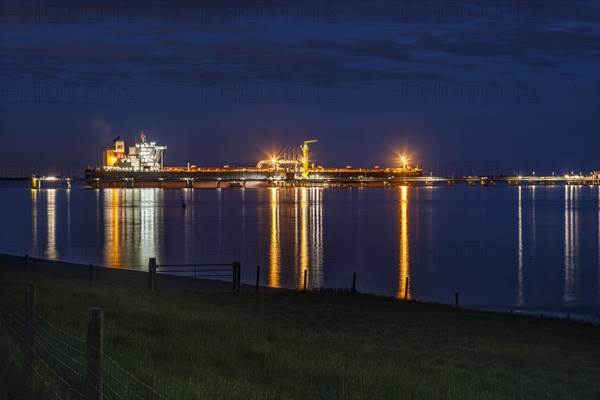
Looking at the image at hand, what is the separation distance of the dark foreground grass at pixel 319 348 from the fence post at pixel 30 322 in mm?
195

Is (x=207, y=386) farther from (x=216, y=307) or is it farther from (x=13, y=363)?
(x=216, y=307)

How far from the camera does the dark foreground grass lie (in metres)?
9.49

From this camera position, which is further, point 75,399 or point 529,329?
point 529,329

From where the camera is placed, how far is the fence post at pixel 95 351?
5980mm

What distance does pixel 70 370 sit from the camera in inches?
349

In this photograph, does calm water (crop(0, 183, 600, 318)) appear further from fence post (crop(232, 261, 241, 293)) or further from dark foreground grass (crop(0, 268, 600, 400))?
A: dark foreground grass (crop(0, 268, 600, 400))

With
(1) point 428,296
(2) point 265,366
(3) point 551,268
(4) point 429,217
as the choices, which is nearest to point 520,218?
(4) point 429,217

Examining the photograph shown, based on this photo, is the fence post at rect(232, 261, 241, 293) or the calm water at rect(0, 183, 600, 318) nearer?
the fence post at rect(232, 261, 241, 293)

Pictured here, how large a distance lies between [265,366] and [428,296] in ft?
80.7

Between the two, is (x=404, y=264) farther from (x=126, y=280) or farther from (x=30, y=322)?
(x=30, y=322)

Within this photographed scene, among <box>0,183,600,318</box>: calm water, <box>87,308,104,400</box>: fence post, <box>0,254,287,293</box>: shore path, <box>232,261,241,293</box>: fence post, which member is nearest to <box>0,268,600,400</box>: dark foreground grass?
<box>232,261,241,293</box>: fence post

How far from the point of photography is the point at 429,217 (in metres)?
98.9

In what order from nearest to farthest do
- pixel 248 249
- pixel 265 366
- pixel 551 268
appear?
pixel 265 366 < pixel 551 268 < pixel 248 249

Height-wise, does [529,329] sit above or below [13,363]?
below
